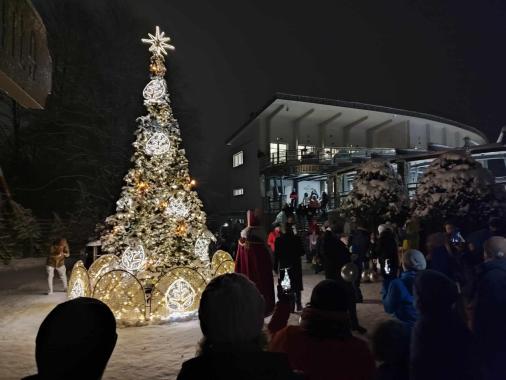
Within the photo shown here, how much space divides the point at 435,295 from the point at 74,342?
7.54 feet

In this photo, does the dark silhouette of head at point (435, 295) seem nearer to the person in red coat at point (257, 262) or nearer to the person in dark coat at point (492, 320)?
the person in dark coat at point (492, 320)

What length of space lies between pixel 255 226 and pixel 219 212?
31.3 m

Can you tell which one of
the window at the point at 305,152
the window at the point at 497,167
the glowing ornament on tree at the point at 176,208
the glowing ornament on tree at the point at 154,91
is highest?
the window at the point at 305,152

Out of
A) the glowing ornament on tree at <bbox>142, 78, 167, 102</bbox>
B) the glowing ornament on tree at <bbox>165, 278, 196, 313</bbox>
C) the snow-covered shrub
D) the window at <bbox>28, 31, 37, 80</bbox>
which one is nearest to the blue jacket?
the window at <bbox>28, 31, 37, 80</bbox>

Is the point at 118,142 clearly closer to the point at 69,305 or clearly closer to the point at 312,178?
the point at 312,178

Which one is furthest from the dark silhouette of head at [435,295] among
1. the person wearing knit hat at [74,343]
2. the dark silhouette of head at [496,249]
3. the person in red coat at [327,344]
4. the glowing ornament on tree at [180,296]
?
the glowing ornament on tree at [180,296]

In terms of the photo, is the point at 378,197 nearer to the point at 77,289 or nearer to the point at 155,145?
the point at 155,145

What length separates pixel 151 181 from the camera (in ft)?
30.1

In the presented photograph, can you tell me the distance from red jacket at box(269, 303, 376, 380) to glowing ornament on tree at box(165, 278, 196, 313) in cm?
578

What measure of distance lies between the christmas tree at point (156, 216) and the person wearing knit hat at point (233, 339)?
261 inches

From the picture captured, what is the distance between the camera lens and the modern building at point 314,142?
28250mm

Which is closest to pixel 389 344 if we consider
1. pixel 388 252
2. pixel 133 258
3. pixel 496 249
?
pixel 496 249

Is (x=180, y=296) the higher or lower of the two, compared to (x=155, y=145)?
lower

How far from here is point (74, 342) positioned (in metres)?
1.40
